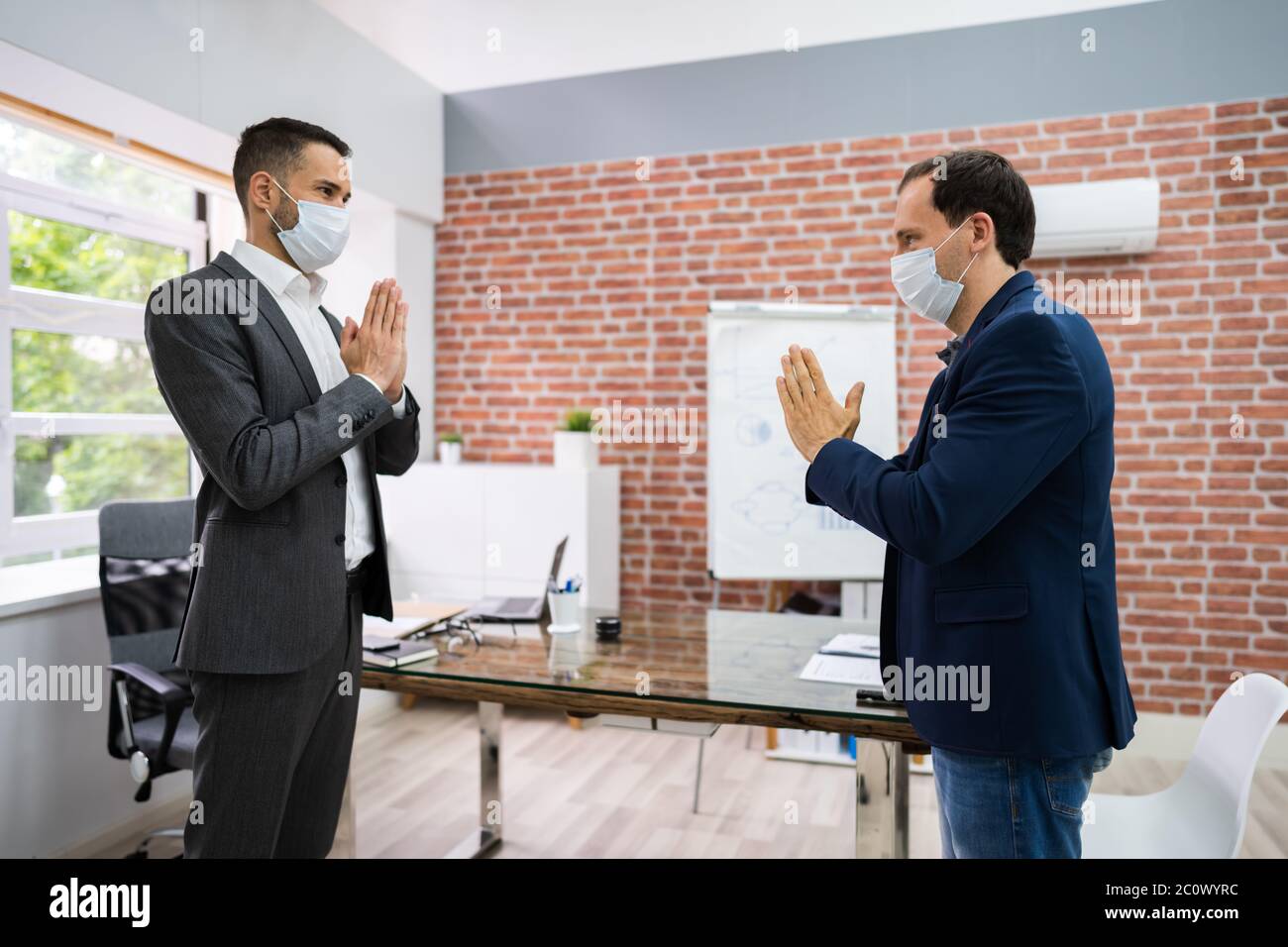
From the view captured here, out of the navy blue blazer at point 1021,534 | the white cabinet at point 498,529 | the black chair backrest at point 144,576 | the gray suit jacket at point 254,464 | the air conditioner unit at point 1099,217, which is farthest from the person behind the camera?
the white cabinet at point 498,529

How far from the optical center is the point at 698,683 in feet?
6.43

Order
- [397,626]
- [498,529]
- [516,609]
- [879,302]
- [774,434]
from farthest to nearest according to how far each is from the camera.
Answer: [498,529], [879,302], [774,434], [516,609], [397,626]

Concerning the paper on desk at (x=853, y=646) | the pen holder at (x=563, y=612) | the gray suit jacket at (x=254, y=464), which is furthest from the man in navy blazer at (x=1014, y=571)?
the pen holder at (x=563, y=612)

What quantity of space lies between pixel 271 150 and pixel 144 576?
1.70m

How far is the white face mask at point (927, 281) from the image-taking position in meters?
1.47

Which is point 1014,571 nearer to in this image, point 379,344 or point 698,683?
point 698,683

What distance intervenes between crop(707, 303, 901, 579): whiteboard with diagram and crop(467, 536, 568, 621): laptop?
1412 millimetres

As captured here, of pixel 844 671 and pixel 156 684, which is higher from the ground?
pixel 844 671

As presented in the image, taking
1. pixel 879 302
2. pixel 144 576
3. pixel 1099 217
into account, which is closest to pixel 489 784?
pixel 144 576

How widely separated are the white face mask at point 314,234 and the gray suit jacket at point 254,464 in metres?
0.11

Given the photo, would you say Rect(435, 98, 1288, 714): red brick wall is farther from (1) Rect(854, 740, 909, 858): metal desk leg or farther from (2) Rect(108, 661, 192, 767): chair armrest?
(2) Rect(108, 661, 192, 767): chair armrest

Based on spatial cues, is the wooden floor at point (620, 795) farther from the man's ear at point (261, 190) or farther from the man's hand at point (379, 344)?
the man's ear at point (261, 190)

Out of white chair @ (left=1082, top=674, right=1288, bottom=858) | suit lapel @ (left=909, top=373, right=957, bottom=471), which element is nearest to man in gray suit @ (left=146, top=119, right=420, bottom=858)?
suit lapel @ (left=909, top=373, right=957, bottom=471)

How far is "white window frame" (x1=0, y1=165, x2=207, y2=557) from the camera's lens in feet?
10.1
